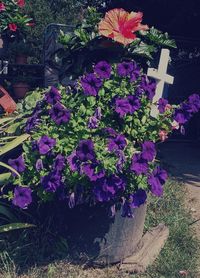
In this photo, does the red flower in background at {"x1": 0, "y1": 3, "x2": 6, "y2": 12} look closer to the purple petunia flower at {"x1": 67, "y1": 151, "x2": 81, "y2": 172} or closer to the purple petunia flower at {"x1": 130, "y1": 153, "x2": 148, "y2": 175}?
the purple petunia flower at {"x1": 67, "y1": 151, "x2": 81, "y2": 172}

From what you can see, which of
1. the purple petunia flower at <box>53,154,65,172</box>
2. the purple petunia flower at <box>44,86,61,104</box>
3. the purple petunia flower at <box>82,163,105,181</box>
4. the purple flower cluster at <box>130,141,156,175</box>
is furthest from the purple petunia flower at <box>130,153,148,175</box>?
the purple petunia flower at <box>44,86,61,104</box>

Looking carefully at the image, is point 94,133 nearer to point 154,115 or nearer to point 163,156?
point 154,115

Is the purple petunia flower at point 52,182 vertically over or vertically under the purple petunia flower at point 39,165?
under

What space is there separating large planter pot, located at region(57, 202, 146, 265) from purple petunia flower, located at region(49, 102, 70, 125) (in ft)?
2.15

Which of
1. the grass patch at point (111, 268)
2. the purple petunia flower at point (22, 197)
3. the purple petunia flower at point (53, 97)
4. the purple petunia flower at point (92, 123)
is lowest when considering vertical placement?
the grass patch at point (111, 268)

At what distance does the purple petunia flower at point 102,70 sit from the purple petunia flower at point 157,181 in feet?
2.42

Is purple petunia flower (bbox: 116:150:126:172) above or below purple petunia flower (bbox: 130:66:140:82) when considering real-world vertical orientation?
below

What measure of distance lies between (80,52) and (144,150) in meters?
1.20

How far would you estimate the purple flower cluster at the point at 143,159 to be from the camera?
2.77 meters

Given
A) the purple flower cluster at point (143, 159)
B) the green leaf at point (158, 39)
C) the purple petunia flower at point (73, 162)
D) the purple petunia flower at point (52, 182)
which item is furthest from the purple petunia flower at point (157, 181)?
the green leaf at point (158, 39)

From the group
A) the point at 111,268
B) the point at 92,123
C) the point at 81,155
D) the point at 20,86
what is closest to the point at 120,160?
the point at 81,155

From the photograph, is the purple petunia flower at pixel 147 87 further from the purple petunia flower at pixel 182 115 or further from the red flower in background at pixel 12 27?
the red flower in background at pixel 12 27

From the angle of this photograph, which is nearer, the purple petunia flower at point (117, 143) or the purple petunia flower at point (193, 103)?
the purple petunia flower at point (117, 143)

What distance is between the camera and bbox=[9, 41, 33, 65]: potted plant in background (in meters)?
7.27
